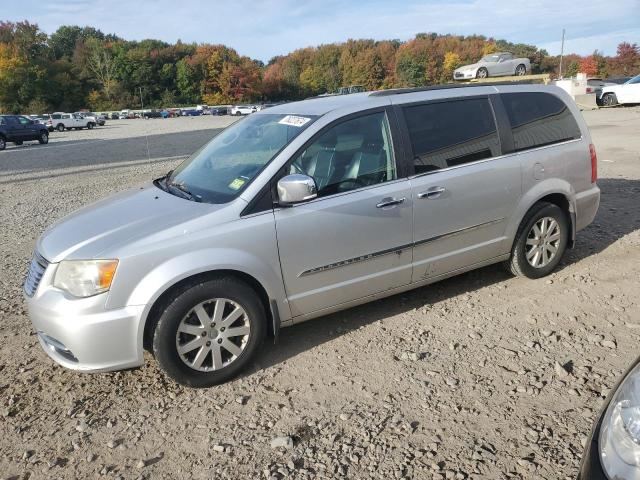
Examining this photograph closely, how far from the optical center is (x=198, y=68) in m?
104

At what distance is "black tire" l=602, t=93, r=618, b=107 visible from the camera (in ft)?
87.2

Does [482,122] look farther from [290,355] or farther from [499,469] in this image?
[499,469]

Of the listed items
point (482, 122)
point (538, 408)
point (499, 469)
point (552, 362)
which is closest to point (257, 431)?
point (499, 469)

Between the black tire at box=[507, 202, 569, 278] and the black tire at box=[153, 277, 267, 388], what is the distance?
2506 millimetres

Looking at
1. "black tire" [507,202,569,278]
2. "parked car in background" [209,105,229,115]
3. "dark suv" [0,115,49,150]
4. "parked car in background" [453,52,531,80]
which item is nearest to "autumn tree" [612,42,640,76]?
"parked car in background" [209,105,229,115]

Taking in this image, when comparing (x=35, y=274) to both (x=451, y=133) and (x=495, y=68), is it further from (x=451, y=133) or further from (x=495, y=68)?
(x=495, y=68)

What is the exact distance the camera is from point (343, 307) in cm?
386

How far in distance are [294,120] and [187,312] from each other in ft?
5.50

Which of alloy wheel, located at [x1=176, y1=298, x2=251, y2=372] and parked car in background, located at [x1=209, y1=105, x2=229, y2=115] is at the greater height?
parked car in background, located at [x1=209, y1=105, x2=229, y2=115]

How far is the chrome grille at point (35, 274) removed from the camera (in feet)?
11.0

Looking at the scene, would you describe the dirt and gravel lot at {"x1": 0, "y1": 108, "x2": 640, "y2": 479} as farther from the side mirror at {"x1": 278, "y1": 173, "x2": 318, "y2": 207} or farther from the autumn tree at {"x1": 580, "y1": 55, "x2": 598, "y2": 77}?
the autumn tree at {"x1": 580, "y1": 55, "x2": 598, "y2": 77}

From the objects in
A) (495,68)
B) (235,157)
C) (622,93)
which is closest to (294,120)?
(235,157)

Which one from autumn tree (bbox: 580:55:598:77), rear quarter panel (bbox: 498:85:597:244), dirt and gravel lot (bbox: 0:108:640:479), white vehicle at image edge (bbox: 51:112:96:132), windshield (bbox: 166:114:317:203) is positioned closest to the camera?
dirt and gravel lot (bbox: 0:108:640:479)

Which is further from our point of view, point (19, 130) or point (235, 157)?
point (19, 130)
